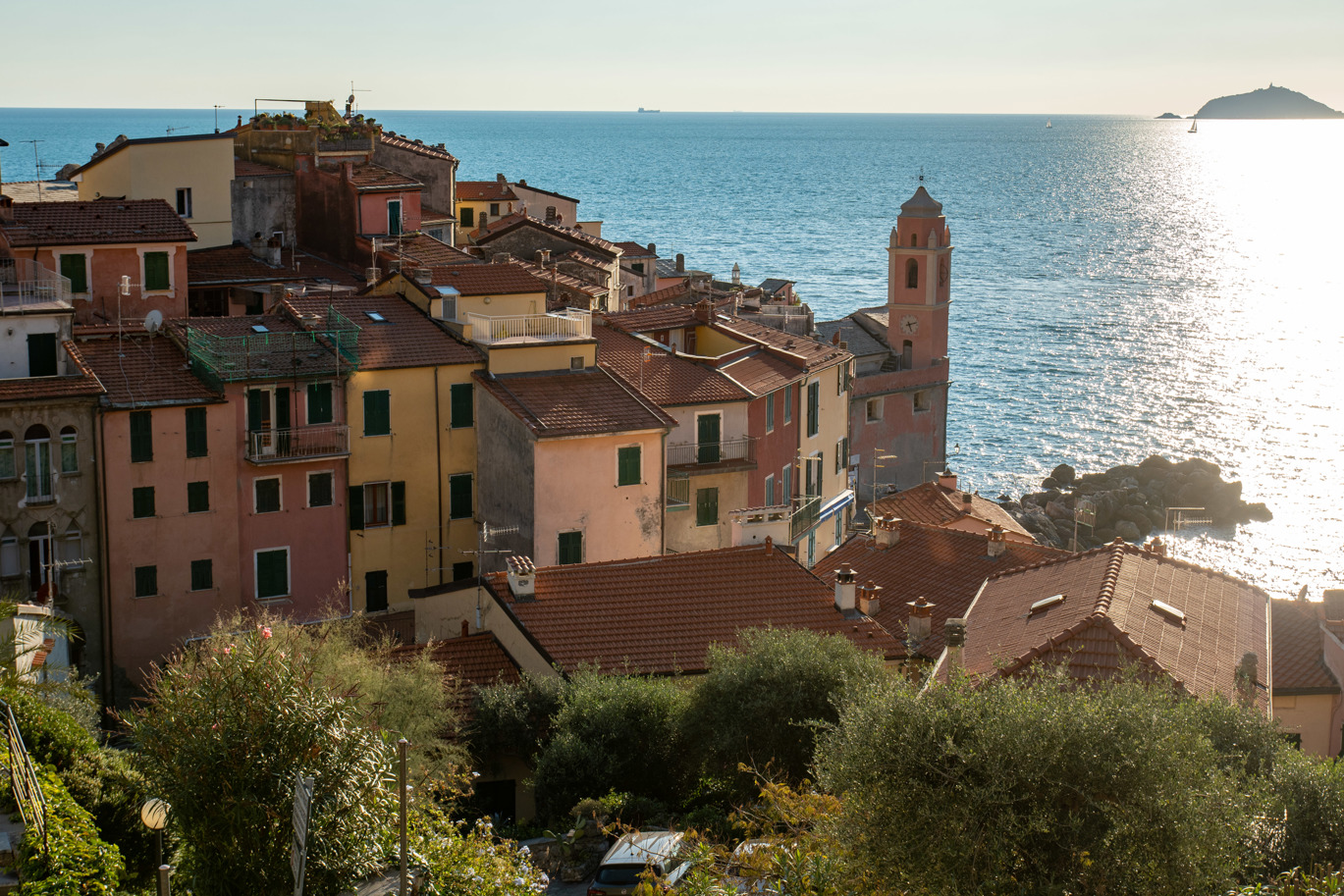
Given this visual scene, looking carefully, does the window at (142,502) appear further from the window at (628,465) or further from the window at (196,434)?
the window at (628,465)

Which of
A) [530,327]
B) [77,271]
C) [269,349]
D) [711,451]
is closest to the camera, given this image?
[269,349]

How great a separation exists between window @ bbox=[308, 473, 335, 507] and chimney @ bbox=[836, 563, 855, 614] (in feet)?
35.9

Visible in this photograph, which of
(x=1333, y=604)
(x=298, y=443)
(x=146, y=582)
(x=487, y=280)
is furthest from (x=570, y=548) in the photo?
(x=1333, y=604)

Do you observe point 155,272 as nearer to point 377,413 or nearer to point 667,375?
point 377,413

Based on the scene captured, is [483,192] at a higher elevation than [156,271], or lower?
higher

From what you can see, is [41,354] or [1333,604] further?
[1333,604]

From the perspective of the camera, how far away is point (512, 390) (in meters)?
32.6

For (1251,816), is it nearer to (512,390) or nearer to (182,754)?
(182,754)

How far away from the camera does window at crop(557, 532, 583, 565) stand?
32.0 m

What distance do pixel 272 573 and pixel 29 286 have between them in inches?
302

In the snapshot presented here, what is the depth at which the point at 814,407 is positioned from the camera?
41.0m

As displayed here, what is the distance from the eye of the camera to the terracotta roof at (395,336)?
107ft

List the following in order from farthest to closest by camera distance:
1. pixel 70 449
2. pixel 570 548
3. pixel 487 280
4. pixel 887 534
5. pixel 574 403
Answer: pixel 487 280
pixel 887 534
pixel 574 403
pixel 570 548
pixel 70 449

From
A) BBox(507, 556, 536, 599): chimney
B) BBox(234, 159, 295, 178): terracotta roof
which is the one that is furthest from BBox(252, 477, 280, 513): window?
BBox(234, 159, 295, 178): terracotta roof
